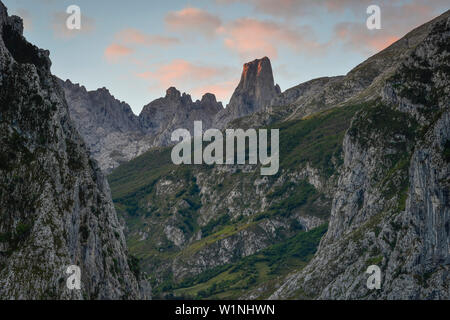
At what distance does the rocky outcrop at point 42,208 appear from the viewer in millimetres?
150625

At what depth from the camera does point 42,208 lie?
15950cm

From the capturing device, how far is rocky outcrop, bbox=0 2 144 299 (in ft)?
494
